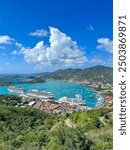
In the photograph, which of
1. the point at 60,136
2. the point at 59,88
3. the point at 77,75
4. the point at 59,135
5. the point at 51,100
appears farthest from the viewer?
the point at 77,75

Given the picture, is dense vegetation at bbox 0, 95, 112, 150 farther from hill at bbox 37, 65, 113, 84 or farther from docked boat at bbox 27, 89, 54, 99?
hill at bbox 37, 65, 113, 84

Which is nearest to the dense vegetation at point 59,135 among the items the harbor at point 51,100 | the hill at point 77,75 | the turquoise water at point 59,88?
the harbor at point 51,100

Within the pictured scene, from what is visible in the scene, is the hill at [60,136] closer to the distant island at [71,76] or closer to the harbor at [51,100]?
the harbor at [51,100]

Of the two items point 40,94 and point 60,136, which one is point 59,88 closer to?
point 40,94

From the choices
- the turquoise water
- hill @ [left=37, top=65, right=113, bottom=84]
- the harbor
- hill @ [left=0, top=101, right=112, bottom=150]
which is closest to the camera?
hill @ [left=0, top=101, right=112, bottom=150]

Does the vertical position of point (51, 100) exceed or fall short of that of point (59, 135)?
it falls short

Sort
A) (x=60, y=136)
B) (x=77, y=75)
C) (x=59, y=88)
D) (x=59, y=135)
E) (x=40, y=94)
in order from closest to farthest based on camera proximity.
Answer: (x=60, y=136)
(x=59, y=135)
(x=40, y=94)
(x=59, y=88)
(x=77, y=75)

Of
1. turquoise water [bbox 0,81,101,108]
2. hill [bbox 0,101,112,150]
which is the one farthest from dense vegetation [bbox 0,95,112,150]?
→ turquoise water [bbox 0,81,101,108]

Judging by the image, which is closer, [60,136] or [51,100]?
[60,136]

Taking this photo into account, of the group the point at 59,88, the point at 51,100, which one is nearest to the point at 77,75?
the point at 59,88

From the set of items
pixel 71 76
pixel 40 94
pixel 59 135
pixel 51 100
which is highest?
pixel 71 76

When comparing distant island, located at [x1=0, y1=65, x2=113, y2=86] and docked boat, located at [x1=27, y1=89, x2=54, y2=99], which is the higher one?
distant island, located at [x1=0, y1=65, x2=113, y2=86]

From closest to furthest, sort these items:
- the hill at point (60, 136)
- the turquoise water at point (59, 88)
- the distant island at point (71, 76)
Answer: the hill at point (60, 136) < the turquoise water at point (59, 88) < the distant island at point (71, 76)

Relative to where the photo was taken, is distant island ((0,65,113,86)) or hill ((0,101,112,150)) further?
distant island ((0,65,113,86))
